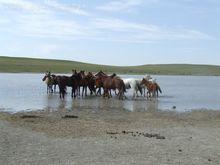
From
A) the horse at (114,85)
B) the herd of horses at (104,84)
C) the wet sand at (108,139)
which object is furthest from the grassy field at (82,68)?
the wet sand at (108,139)

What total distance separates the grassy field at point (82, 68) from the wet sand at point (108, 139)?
4050 inches

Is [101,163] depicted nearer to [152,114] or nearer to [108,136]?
[108,136]

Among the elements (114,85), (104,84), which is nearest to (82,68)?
(104,84)

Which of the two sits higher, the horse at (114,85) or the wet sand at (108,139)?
the horse at (114,85)

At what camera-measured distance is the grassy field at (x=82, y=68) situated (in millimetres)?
130750

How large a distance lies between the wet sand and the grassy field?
102877 mm

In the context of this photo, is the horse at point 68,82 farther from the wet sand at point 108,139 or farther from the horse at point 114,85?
the wet sand at point 108,139

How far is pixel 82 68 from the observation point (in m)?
147

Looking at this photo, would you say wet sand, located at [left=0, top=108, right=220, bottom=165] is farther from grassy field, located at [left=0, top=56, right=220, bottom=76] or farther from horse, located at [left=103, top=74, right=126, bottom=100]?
grassy field, located at [left=0, top=56, right=220, bottom=76]

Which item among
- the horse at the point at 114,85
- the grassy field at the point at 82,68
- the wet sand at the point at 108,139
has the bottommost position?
the wet sand at the point at 108,139

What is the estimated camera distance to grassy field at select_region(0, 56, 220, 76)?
13075 centimetres

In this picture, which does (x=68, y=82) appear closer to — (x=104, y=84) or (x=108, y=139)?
(x=104, y=84)

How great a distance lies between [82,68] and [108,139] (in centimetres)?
13199

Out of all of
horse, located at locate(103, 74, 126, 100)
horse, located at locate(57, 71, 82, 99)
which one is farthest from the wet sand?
horse, located at locate(103, 74, 126, 100)
